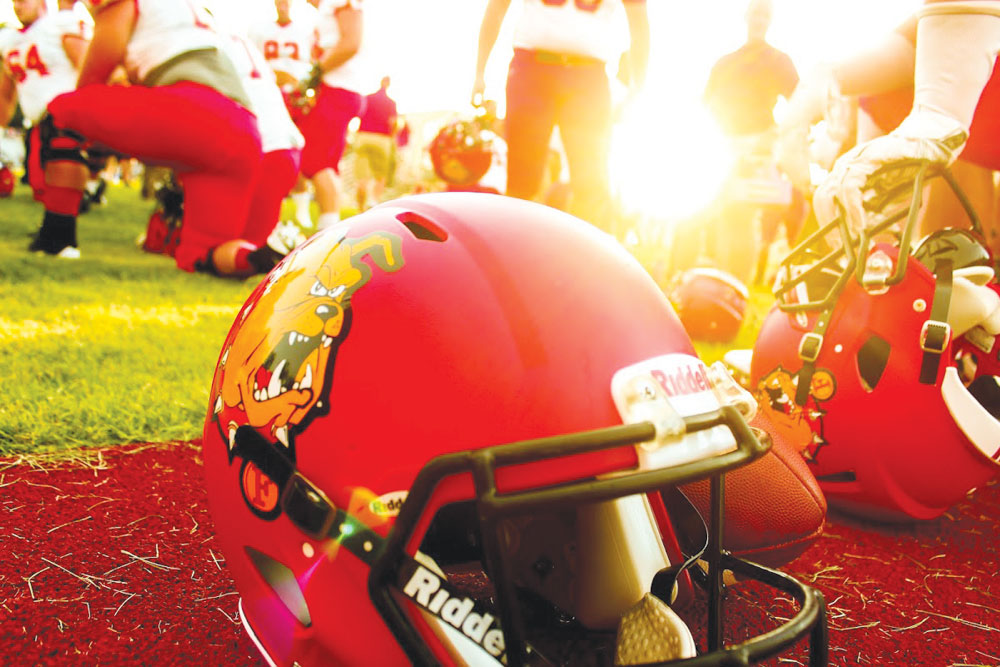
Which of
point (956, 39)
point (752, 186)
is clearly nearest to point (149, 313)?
point (956, 39)

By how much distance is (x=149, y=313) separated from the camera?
10.2ft

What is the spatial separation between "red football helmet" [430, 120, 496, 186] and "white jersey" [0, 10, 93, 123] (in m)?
2.66

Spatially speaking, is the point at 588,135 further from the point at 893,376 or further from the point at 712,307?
the point at 893,376

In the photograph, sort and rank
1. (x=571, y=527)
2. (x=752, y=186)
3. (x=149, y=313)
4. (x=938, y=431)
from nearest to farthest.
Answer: (x=571, y=527) < (x=938, y=431) < (x=149, y=313) < (x=752, y=186)

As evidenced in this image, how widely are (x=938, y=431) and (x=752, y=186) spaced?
3.10 meters

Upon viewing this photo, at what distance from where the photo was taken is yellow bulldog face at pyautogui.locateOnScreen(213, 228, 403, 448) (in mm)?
880

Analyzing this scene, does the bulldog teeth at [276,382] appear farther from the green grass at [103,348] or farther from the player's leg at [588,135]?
the player's leg at [588,135]

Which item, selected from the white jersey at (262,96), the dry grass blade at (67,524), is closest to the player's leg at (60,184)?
the white jersey at (262,96)

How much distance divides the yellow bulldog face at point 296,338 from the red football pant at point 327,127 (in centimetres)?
389

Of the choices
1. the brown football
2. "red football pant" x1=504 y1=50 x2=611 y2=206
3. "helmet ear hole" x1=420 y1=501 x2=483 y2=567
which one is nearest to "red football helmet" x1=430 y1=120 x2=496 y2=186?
"red football pant" x1=504 y1=50 x2=611 y2=206

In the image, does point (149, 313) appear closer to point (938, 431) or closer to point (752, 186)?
point (938, 431)

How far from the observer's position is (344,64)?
4523 millimetres

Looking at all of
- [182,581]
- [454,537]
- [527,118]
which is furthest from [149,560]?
[527,118]

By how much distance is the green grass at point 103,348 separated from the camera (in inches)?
72.8
